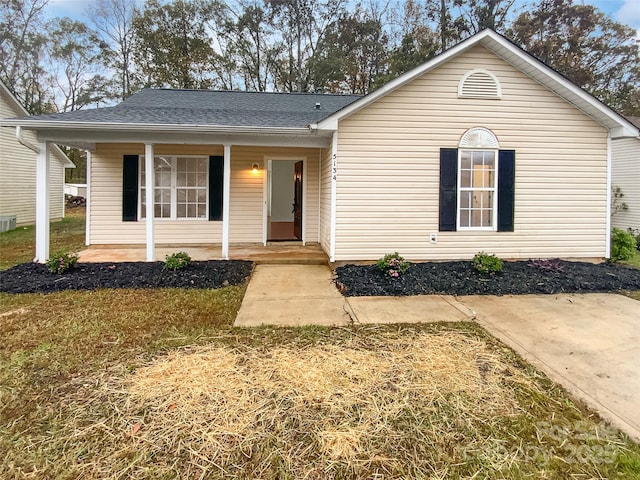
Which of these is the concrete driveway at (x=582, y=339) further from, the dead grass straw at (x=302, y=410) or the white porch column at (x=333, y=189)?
the white porch column at (x=333, y=189)

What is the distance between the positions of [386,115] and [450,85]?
52.5 inches

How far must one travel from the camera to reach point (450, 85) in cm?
673

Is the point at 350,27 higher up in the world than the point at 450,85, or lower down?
higher up

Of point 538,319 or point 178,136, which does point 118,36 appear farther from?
point 538,319

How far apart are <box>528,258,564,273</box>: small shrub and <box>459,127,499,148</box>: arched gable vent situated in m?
2.30

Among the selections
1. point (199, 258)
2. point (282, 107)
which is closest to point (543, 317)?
point (199, 258)

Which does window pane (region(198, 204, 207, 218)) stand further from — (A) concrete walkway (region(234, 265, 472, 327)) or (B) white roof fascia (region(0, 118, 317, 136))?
(A) concrete walkway (region(234, 265, 472, 327))

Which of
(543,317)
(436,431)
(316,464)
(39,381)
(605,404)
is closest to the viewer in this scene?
(316,464)

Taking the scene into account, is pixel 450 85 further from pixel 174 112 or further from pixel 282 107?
pixel 174 112

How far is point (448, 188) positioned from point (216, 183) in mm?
5267

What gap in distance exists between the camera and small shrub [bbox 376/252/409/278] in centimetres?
603

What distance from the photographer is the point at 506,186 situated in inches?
272

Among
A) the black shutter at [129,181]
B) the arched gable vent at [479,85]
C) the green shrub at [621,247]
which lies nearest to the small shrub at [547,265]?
the green shrub at [621,247]

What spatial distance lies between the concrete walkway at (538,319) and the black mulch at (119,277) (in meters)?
0.57
